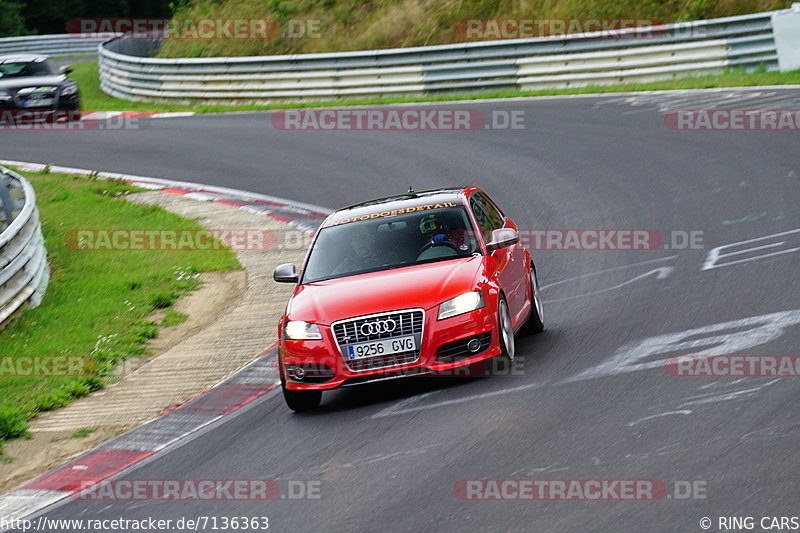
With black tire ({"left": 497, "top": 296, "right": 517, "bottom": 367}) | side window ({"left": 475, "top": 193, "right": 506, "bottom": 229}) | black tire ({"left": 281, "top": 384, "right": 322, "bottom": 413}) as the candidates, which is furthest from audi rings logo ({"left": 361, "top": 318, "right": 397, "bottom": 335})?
side window ({"left": 475, "top": 193, "right": 506, "bottom": 229})

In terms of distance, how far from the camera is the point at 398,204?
1119 cm

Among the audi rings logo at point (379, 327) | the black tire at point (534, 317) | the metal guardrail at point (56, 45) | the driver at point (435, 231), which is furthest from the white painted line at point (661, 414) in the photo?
the metal guardrail at point (56, 45)

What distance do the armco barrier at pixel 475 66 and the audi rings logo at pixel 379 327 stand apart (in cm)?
1626

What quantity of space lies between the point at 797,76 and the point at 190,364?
14807mm

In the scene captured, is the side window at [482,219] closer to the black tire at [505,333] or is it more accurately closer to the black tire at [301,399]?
the black tire at [505,333]

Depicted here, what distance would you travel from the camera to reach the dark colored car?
1114 inches

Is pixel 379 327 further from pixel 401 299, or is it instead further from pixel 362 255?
pixel 362 255

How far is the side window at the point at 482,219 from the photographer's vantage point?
1090 cm

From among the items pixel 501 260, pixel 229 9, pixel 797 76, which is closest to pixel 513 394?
pixel 501 260

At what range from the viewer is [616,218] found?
A: 15.6 metres

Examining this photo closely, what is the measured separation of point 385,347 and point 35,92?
21.2 m

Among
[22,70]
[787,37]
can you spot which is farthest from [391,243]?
[22,70]

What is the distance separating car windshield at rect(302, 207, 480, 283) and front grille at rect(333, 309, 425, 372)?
0.97 meters

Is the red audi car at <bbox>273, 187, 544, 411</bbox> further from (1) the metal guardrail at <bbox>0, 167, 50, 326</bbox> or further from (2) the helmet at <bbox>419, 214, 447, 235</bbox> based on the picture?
(1) the metal guardrail at <bbox>0, 167, 50, 326</bbox>
